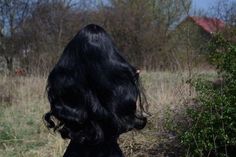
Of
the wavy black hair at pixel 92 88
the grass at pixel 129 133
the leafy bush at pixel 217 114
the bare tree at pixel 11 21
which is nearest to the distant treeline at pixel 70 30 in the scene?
Result: the bare tree at pixel 11 21

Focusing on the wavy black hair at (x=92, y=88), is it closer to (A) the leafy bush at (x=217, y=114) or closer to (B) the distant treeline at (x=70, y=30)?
(A) the leafy bush at (x=217, y=114)

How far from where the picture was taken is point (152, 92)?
1170 centimetres

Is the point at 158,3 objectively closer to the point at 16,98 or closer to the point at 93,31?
the point at 16,98

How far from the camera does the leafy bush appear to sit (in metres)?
6.86

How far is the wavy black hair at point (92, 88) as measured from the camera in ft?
9.65

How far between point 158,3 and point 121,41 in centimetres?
819

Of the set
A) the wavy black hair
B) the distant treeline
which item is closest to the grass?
the wavy black hair

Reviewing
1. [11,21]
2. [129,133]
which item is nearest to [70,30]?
[11,21]

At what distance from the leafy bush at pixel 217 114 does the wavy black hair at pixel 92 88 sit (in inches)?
158

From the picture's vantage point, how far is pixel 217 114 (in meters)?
6.91

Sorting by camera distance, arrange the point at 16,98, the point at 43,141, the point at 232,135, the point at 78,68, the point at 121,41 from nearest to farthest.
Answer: the point at 78,68 → the point at 232,135 → the point at 43,141 → the point at 16,98 → the point at 121,41

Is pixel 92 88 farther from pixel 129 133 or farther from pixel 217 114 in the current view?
pixel 129 133

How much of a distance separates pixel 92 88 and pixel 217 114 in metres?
4.18

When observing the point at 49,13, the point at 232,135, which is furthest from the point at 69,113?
the point at 49,13
